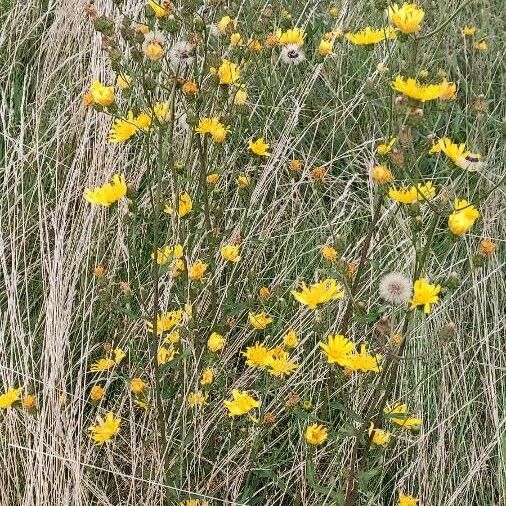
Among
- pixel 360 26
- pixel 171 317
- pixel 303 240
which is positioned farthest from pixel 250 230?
pixel 360 26

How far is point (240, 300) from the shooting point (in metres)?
2.20

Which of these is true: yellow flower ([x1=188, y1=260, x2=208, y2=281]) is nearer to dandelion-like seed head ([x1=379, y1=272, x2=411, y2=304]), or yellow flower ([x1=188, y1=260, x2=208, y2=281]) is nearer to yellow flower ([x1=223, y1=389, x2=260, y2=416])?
yellow flower ([x1=223, y1=389, x2=260, y2=416])

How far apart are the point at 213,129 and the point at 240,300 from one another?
52cm

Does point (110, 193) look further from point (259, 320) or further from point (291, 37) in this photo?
point (291, 37)

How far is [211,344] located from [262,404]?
23 centimetres

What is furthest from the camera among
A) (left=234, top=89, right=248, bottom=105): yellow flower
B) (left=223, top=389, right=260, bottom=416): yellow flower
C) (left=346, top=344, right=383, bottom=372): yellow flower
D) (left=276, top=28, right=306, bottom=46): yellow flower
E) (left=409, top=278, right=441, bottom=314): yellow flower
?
(left=276, top=28, right=306, bottom=46): yellow flower

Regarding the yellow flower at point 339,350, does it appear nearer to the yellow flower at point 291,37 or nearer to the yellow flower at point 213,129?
the yellow flower at point 213,129

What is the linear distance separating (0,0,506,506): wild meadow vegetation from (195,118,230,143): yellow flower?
0.04 ft

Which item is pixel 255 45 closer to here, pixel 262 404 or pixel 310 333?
pixel 310 333

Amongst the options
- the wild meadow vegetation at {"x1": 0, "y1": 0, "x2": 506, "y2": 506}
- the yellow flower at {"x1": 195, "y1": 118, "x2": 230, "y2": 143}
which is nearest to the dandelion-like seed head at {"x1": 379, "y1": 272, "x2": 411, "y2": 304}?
the wild meadow vegetation at {"x1": 0, "y1": 0, "x2": 506, "y2": 506}

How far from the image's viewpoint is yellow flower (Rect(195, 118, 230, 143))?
6.32ft

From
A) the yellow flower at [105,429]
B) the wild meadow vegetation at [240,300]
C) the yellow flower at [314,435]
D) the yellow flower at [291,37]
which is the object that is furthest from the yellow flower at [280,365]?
the yellow flower at [291,37]

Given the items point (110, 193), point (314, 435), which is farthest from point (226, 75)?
point (314, 435)

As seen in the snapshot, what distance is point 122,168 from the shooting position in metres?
2.41
